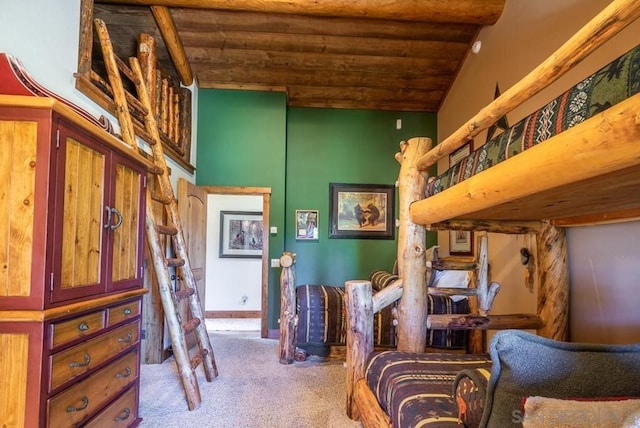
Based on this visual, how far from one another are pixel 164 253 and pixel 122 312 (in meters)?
0.86

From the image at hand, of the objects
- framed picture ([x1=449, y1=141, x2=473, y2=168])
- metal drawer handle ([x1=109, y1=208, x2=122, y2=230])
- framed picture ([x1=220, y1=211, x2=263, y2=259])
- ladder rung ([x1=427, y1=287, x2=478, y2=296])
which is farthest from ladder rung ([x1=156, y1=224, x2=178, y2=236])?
framed picture ([x1=220, y1=211, x2=263, y2=259])

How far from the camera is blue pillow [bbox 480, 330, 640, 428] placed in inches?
36.2

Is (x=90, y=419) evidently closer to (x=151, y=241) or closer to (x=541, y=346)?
(x=151, y=241)

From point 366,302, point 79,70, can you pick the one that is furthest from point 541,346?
point 79,70

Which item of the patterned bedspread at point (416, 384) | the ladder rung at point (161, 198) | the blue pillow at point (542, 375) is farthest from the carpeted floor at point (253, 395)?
the blue pillow at point (542, 375)

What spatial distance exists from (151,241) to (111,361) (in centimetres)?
90

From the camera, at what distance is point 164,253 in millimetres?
2684

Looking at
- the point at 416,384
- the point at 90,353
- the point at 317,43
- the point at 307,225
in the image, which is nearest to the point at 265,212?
the point at 307,225

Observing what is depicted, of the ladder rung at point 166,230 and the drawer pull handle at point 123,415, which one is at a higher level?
the ladder rung at point 166,230

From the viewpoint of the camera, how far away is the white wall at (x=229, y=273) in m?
6.02

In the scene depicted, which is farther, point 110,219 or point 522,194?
point 110,219

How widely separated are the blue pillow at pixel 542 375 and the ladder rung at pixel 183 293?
7.36ft

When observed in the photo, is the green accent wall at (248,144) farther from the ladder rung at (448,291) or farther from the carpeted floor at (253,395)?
the ladder rung at (448,291)

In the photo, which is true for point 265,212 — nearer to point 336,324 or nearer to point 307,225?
point 307,225
